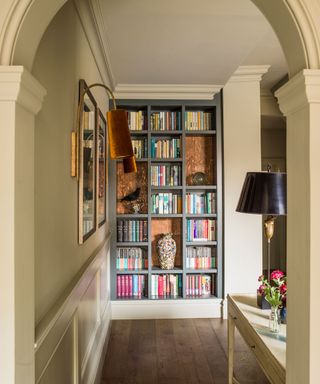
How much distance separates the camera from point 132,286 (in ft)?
13.5

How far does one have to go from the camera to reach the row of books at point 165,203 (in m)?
4.10

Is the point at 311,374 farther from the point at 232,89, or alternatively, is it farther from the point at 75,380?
the point at 232,89

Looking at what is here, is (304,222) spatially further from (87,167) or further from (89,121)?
(89,121)

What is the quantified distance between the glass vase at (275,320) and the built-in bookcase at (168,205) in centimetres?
203

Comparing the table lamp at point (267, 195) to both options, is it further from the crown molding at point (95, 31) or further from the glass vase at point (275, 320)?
the crown molding at point (95, 31)

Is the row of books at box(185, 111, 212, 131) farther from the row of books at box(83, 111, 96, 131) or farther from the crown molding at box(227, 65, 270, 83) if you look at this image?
the row of books at box(83, 111, 96, 131)

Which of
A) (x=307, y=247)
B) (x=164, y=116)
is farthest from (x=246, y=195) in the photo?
(x=164, y=116)

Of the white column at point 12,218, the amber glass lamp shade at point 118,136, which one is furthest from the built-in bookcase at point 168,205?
the white column at point 12,218

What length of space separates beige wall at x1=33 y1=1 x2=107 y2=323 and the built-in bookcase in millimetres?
1969

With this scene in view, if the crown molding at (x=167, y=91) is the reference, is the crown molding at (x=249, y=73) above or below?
above

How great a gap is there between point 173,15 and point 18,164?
176cm

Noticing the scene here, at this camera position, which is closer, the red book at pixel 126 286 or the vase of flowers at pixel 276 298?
the vase of flowers at pixel 276 298

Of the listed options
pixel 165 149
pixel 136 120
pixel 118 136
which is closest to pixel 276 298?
pixel 118 136

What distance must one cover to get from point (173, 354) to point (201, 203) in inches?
66.7
